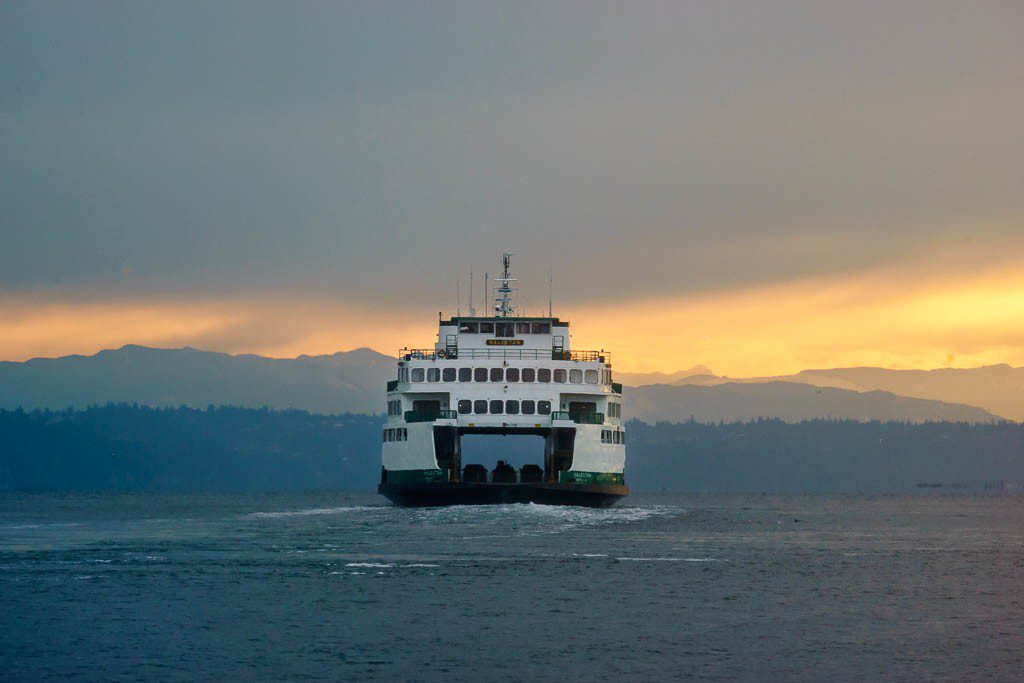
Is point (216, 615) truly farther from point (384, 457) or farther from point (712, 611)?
point (384, 457)

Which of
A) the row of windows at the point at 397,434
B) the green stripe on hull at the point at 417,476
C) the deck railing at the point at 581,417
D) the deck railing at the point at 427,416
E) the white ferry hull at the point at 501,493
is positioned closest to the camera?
the white ferry hull at the point at 501,493

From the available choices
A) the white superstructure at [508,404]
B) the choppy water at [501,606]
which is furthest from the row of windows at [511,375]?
the choppy water at [501,606]

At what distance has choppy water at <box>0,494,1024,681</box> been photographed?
3334 cm

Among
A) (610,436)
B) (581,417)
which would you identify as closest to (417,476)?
(581,417)

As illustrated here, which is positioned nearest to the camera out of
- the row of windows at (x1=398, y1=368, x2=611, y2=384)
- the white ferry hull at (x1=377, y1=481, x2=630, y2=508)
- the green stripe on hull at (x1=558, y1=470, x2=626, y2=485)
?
the white ferry hull at (x1=377, y1=481, x2=630, y2=508)

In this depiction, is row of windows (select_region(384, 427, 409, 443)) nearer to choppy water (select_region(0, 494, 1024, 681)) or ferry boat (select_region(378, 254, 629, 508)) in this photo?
ferry boat (select_region(378, 254, 629, 508))

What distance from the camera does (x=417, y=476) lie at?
8500cm

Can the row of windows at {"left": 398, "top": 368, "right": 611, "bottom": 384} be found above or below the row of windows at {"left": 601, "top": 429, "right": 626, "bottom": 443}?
above

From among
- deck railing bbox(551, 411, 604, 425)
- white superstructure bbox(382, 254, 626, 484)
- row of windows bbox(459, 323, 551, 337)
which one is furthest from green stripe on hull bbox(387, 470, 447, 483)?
row of windows bbox(459, 323, 551, 337)

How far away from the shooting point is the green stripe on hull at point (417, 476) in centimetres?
8338

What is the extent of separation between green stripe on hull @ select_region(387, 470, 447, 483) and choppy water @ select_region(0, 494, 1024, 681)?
30.2 feet

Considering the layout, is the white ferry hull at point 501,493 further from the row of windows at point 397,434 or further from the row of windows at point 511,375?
the row of windows at point 511,375

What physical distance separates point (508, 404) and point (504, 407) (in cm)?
28

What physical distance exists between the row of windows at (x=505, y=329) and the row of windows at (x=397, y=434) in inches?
285
